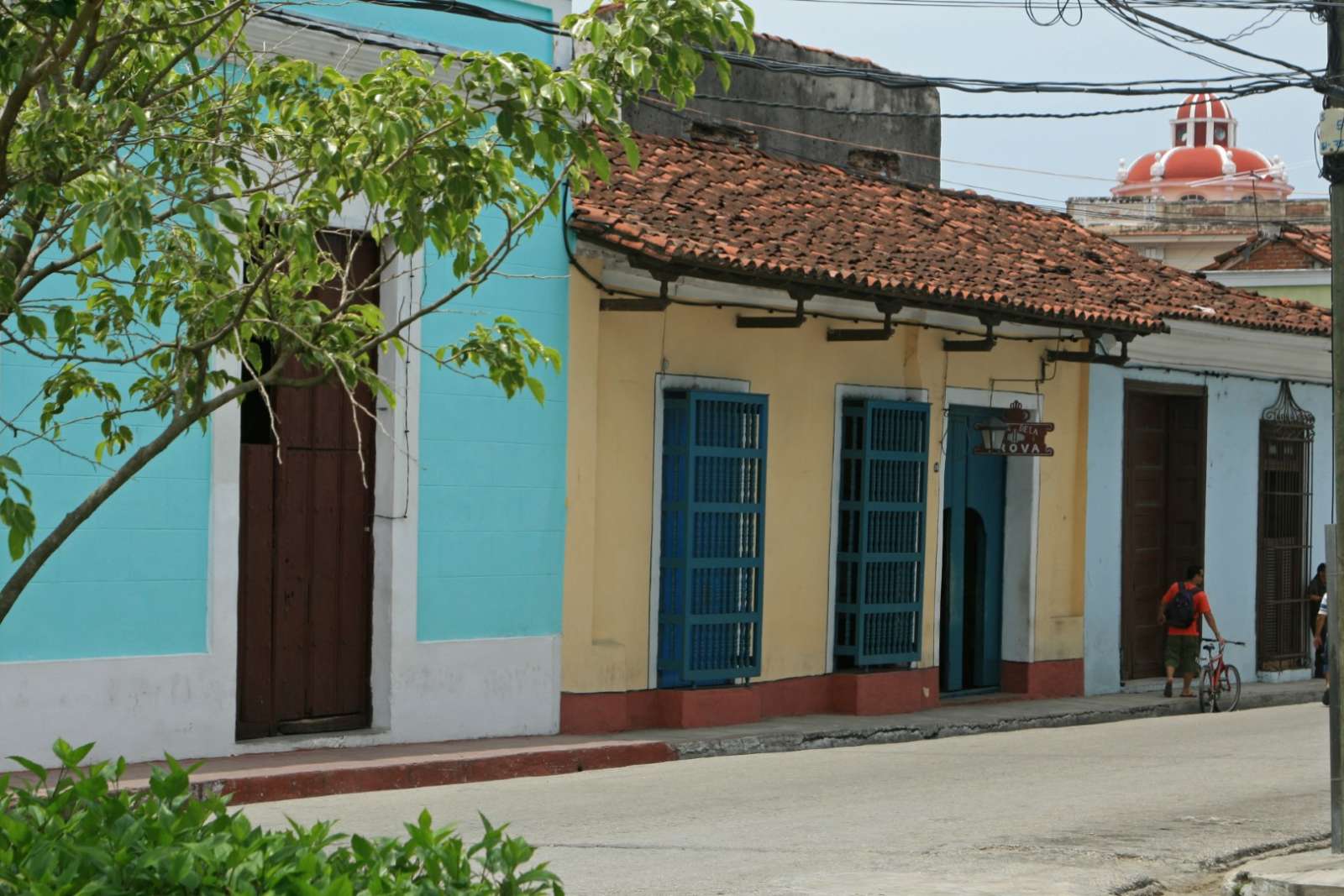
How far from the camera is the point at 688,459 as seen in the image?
45.8 feet

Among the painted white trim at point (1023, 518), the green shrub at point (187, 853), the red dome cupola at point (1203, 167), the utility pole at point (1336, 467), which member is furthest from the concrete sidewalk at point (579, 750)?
the red dome cupola at point (1203, 167)

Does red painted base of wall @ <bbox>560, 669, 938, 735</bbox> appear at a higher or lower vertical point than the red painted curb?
higher

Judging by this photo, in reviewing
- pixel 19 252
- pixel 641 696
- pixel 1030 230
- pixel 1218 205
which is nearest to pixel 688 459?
pixel 641 696

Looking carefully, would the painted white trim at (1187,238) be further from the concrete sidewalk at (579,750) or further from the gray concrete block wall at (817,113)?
the concrete sidewalk at (579,750)

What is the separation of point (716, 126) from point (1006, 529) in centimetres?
448

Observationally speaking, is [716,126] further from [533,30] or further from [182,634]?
[182,634]

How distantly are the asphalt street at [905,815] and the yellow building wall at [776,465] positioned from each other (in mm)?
1455

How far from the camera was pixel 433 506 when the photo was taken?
12625mm

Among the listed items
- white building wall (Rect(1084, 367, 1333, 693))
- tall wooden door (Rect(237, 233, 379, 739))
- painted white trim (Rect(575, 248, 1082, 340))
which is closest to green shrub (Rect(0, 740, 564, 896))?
tall wooden door (Rect(237, 233, 379, 739))

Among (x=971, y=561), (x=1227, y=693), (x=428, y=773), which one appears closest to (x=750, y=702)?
(x=428, y=773)

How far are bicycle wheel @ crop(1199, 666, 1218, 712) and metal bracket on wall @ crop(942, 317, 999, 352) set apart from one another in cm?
386

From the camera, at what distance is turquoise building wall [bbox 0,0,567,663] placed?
10719 mm

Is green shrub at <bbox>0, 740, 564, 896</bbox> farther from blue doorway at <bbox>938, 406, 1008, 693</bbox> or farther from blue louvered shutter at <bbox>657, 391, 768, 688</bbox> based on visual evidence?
blue doorway at <bbox>938, 406, 1008, 693</bbox>

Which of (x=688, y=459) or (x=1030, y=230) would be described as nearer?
(x=688, y=459)
